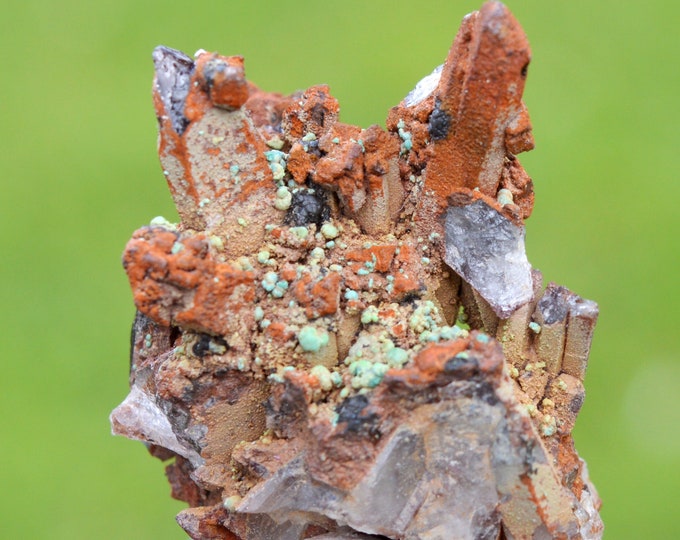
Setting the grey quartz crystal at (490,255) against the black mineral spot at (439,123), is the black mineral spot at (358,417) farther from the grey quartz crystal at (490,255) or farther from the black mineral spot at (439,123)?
the black mineral spot at (439,123)

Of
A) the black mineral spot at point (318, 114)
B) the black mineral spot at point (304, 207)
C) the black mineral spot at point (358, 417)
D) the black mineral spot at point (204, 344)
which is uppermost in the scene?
the black mineral spot at point (318, 114)

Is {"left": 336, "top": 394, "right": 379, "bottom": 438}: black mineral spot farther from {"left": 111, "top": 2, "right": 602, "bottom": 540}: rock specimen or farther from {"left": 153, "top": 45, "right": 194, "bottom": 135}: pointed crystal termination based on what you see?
{"left": 153, "top": 45, "right": 194, "bottom": 135}: pointed crystal termination

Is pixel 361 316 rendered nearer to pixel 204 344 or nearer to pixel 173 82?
pixel 204 344

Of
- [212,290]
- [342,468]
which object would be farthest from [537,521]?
[212,290]

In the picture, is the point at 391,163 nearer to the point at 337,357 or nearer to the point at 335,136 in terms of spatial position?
the point at 335,136

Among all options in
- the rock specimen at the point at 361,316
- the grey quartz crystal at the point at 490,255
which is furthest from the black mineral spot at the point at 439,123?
the grey quartz crystal at the point at 490,255

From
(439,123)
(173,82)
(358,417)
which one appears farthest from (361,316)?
(173,82)

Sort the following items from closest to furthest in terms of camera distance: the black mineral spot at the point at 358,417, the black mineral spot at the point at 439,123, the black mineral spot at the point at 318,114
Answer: the black mineral spot at the point at 358,417
the black mineral spot at the point at 439,123
the black mineral spot at the point at 318,114
